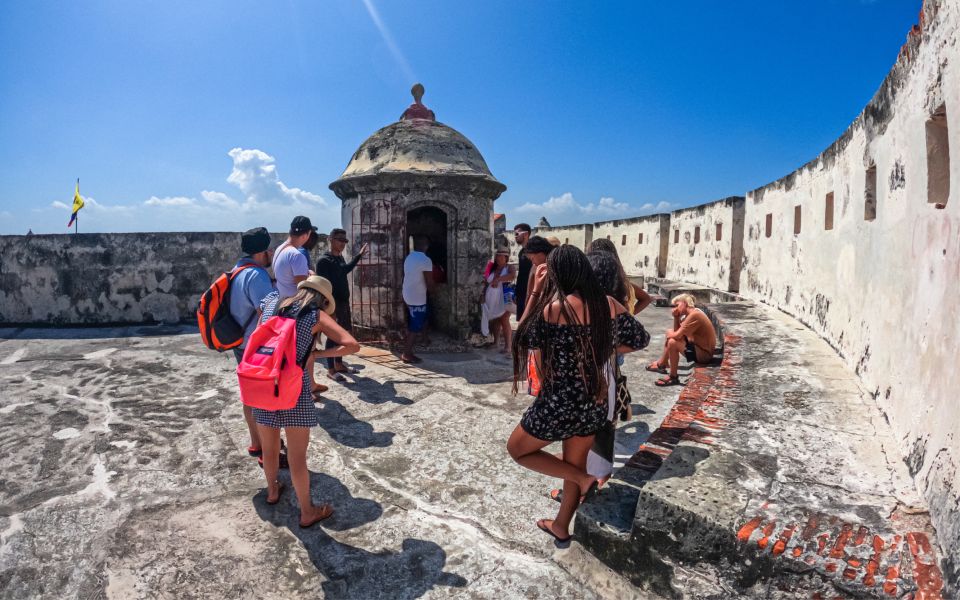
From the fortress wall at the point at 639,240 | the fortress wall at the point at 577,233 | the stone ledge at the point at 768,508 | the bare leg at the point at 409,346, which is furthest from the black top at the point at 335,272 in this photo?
the fortress wall at the point at 577,233

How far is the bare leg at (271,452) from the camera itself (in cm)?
295

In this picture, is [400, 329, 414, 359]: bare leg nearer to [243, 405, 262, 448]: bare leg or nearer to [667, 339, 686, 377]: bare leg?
[243, 405, 262, 448]: bare leg

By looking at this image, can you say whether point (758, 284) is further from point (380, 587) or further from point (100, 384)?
point (100, 384)

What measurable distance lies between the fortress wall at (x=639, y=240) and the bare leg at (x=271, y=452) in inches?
595

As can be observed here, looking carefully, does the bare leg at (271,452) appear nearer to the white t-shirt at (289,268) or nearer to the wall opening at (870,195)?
the white t-shirt at (289,268)

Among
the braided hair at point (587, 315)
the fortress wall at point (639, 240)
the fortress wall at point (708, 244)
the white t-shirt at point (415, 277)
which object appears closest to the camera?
the braided hair at point (587, 315)

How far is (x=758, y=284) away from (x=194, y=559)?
916 cm

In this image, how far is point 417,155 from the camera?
7375 mm

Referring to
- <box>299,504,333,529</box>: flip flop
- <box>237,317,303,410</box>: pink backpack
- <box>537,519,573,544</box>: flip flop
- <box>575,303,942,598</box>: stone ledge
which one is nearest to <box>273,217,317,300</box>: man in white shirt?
<box>237,317,303,410</box>: pink backpack

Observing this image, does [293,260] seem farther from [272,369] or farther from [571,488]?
[571,488]

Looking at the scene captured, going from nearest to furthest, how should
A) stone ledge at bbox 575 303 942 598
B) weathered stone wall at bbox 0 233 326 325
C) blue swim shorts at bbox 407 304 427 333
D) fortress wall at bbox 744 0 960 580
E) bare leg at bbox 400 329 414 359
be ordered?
stone ledge at bbox 575 303 942 598 < fortress wall at bbox 744 0 960 580 < blue swim shorts at bbox 407 304 427 333 < bare leg at bbox 400 329 414 359 < weathered stone wall at bbox 0 233 326 325

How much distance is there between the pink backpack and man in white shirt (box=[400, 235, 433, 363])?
3631 mm

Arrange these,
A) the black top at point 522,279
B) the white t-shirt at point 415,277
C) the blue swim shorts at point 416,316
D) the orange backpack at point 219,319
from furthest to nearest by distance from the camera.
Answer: the blue swim shorts at point 416,316 < the white t-shirt at point 415,277 < the black top at point 522,279 < the orange backpack at point 219,319

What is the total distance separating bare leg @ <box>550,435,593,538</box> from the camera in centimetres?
259
